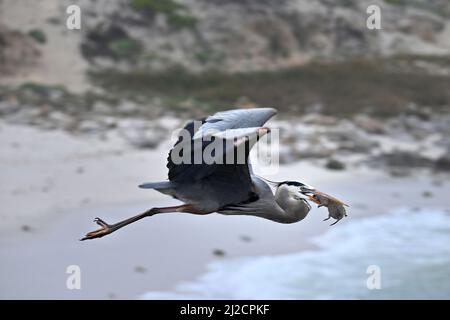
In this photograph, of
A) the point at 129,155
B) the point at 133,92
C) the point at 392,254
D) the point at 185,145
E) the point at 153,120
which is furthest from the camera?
the point at 133,92

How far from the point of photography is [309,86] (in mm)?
37625

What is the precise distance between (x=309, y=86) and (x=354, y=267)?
749 inches

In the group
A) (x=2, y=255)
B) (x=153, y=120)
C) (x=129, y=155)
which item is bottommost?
(x=2, y=255)

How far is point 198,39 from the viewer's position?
39.9 metres

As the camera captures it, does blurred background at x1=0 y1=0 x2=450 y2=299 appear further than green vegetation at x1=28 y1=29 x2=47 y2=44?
No

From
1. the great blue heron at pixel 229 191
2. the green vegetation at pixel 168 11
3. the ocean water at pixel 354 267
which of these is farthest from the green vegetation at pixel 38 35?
the great blue heron at pixel 229 191

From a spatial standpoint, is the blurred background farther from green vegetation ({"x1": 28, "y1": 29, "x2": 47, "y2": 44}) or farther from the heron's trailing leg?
the heron's trailing leg

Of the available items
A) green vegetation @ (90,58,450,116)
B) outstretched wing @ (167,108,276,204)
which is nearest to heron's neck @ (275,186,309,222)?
outstretched wing @ (167,108,276,204)

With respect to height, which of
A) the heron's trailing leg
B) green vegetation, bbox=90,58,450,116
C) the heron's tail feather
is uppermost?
green vegetation, bbox=90,58,450,116

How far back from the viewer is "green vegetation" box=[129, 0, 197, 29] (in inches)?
1582

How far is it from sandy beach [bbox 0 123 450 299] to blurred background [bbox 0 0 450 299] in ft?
0.16
